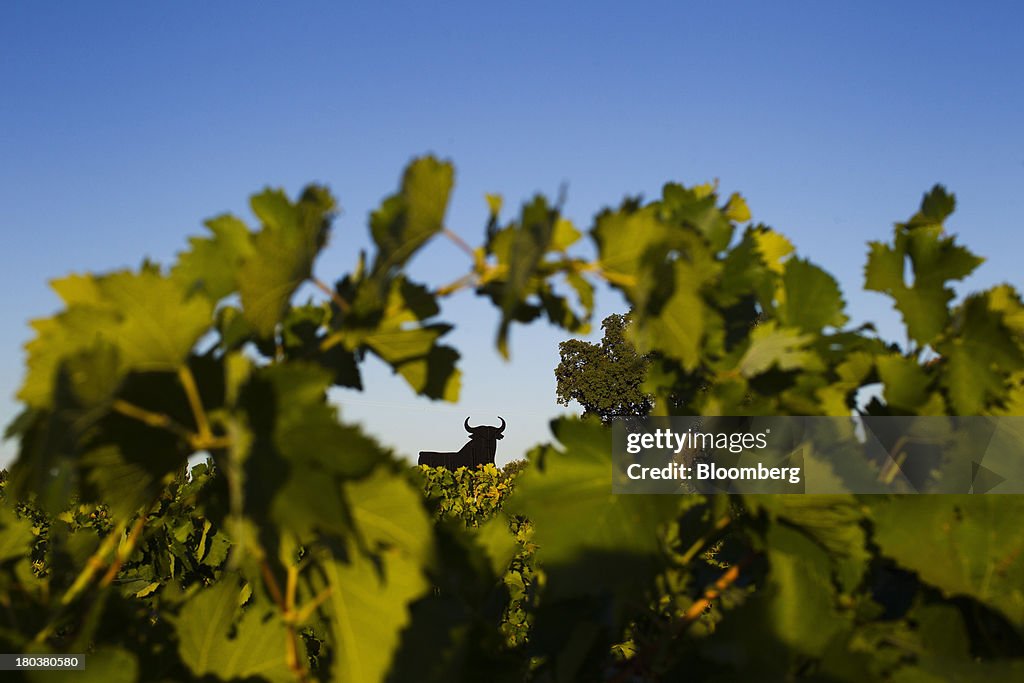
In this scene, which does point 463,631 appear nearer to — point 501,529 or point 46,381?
point 501,529

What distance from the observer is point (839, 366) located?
1653mm

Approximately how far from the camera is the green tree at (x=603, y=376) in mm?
61844

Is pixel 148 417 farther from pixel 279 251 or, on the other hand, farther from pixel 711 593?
pixel 711 593

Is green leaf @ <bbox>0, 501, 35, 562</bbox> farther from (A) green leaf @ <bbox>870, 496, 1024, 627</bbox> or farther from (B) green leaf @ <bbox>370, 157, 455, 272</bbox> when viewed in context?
(A) green leaf @ <bbox>870, 496, 1024, 627</bbox>

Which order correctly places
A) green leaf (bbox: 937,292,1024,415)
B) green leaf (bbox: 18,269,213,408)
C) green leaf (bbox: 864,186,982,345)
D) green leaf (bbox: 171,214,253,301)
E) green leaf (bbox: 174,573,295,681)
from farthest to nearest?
green leaf (bbox: 864,186,982,345)
green leaf (bbox: 937,292,1024,415)
green leaf (bbox: 174,573,295,681)
green leaf (bbox: 171,214,253,301)
green leaf (bbox: 18,269,213,408)

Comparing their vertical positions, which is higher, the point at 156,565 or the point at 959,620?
the point at 156,565

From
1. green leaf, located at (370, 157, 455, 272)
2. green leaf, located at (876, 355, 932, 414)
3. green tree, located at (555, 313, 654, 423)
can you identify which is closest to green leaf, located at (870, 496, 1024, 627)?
green leaf, located at (876, 355, 932, 414)

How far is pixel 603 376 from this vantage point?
2473 inches

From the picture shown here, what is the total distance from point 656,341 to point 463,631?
608mm

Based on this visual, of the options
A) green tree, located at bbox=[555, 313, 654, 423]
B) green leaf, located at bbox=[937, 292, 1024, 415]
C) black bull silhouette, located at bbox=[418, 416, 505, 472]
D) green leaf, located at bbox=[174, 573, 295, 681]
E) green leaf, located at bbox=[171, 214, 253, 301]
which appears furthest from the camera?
green tree, located at bbox=[555, 313, 654, 423]

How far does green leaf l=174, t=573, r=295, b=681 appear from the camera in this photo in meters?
1.46

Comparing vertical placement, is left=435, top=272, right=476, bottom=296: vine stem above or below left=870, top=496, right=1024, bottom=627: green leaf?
above

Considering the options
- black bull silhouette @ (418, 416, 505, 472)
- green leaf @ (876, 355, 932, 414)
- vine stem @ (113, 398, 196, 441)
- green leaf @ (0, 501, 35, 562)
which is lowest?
green leaf @ (0, 501, 35, 562)

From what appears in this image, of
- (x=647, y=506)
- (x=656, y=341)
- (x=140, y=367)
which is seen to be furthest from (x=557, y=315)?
(x=140, y=367)
